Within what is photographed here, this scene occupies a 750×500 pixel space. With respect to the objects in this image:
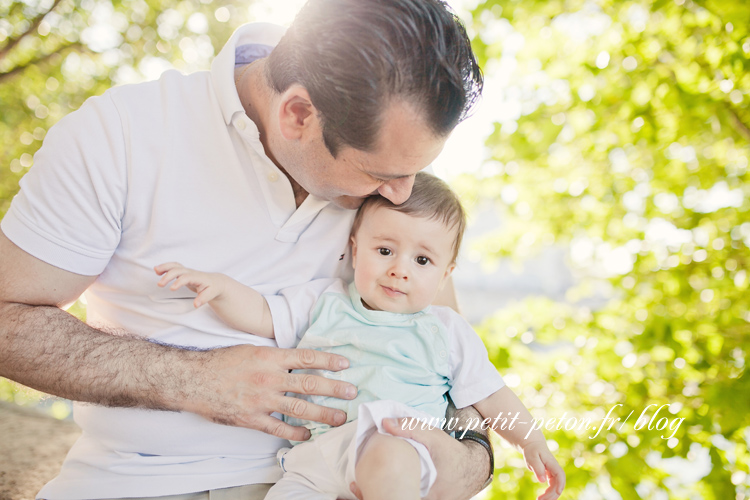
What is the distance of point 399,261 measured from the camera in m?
1.45

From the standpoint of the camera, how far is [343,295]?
4.94 ft

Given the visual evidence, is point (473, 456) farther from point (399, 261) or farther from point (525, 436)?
point (399, 261)

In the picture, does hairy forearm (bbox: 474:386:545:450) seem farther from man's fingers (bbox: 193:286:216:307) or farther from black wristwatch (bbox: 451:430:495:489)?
man's fingers (bbox: 193:286:216:307)

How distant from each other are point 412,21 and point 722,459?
5.71 ft

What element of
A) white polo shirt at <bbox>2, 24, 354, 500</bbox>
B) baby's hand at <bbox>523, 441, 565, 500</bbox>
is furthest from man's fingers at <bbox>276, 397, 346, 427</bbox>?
baby's hand at <bbox>523, 441, 565, 500</bbox>

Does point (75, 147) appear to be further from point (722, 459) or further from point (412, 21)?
point (722, 459)

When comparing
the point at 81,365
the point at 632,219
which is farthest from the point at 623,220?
the point at 81,365

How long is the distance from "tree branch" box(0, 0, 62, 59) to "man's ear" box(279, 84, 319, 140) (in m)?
4.07

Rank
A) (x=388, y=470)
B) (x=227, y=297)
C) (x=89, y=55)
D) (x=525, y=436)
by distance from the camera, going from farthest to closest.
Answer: (x=89, y=55), (x=525, y=436), (x=227, y=297), (x=388, y=470)

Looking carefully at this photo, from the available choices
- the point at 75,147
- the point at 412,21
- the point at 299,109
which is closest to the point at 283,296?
the point at 299,109

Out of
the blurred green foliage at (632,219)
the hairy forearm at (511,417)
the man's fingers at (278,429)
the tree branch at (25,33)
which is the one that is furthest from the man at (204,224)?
the tree branch at (25,33)

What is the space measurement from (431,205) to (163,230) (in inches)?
28.9

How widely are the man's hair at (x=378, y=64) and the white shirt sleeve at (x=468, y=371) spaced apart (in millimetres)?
589

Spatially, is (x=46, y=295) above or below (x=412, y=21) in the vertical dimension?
below
